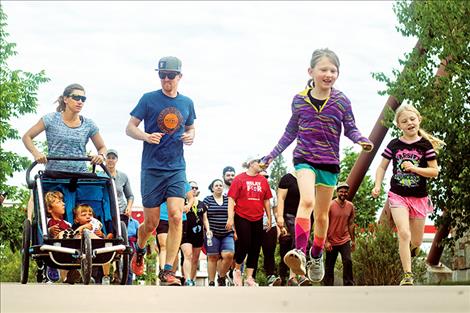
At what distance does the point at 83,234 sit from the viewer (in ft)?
32.4

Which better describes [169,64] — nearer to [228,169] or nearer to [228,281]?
[228,169]

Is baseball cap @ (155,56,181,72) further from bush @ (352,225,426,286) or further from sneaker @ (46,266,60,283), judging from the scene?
bush @ (352,225,426,286)

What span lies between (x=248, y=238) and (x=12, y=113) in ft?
77.4

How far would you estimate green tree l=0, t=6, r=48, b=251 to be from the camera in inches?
1382

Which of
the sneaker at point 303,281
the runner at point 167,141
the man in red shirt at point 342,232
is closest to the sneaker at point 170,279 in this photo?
the runner at point 167,141

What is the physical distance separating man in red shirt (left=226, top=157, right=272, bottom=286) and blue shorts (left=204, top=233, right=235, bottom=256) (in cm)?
61

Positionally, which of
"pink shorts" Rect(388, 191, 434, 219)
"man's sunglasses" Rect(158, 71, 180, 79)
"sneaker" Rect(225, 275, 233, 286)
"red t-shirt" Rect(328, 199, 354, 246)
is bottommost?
"sneaker" Rect(225, 275, 233, 286)

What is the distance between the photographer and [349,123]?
963 centimetres

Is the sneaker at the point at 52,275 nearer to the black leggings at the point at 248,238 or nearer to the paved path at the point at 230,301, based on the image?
the black leggings at the point at 248,238

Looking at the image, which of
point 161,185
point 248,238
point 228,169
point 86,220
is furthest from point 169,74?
point 228,169

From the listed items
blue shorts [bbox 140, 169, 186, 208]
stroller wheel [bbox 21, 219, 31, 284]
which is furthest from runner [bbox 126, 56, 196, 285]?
stroller wheel [bbox 21, 219, 31, 284]

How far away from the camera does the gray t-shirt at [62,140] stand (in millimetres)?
10453

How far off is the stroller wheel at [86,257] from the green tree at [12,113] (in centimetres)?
2553

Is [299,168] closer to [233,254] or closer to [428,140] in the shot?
[428,140]
